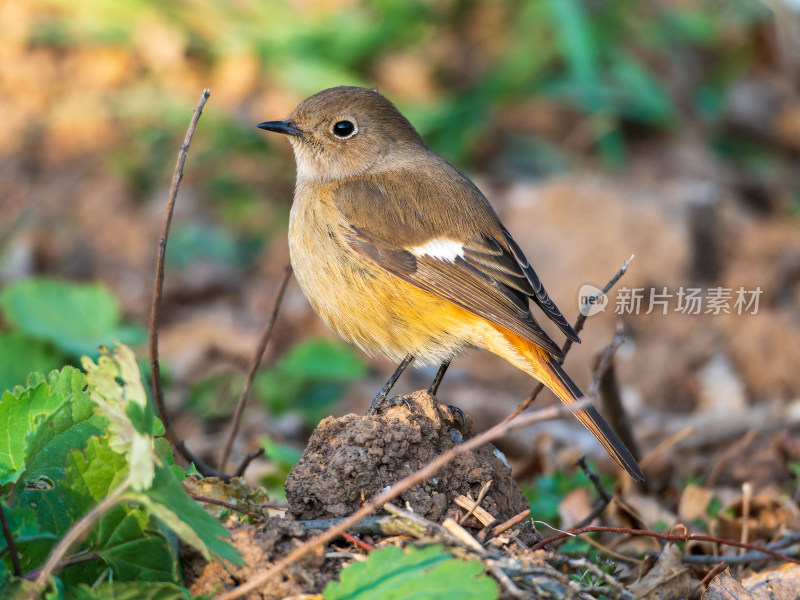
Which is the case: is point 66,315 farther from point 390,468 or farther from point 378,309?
point 390,468

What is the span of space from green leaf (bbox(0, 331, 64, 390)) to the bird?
1634 mm

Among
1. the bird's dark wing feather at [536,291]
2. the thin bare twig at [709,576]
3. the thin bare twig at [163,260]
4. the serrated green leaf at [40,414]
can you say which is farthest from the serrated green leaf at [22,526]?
the bird's dark wing feather at [536,291]

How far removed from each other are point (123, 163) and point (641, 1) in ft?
17.5

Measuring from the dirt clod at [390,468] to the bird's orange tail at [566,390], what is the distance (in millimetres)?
476

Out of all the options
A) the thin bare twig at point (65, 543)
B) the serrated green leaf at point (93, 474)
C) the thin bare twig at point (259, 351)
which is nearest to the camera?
the thin bare twig at point (65, 543)

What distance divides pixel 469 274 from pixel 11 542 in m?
2.25

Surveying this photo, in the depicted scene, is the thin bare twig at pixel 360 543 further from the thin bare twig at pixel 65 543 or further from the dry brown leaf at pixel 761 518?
the dry brown leaf at pixel 761 518

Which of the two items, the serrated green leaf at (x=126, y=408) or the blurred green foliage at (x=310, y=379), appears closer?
the serrated green leaf at (x=126, y=408)

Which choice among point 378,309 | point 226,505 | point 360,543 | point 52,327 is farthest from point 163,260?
→ point 52,327

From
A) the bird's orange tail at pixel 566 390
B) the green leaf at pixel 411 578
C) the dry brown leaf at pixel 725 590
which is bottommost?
the dry brown leaf at pixel 725 590

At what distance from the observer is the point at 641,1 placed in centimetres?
921

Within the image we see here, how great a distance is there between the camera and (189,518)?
A: 2.14 m

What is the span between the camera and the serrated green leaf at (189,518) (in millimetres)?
2080

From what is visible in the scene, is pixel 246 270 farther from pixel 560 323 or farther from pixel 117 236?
pixel 560 323
